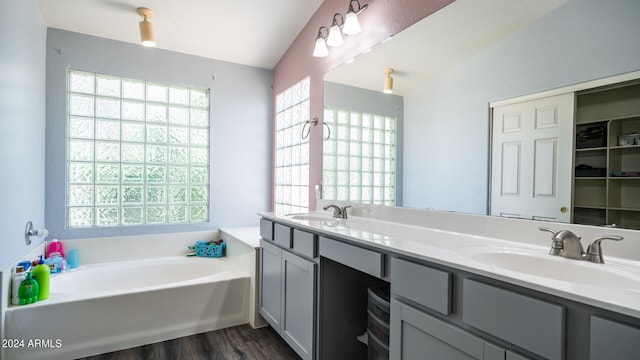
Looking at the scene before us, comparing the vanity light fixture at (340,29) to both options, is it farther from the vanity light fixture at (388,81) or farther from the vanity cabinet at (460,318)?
the vanity cabinet at (460,318)

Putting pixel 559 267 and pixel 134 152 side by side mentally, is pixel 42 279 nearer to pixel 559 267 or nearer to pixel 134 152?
pixel 134 152

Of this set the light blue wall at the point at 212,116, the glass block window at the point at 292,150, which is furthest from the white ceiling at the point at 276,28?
the glass block window at the point at 292,150

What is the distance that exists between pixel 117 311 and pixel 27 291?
1.74 ft

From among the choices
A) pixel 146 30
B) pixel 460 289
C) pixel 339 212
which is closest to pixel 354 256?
pixel 460 289

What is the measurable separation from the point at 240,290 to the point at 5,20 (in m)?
2.27

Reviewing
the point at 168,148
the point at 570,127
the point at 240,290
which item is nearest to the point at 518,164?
the point at 570,127

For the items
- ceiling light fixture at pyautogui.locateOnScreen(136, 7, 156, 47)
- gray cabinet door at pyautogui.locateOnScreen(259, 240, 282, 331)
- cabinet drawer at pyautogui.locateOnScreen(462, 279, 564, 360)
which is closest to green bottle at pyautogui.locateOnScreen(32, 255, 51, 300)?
gray cabinet door at pyautogui.locateOnScreen(259, 240, 282, 331)

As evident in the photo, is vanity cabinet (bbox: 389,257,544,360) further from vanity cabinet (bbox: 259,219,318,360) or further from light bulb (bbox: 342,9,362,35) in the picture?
light bulb (bbox: 342,9,362,35)

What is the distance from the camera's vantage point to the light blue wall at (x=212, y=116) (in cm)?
276

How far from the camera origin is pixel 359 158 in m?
2.40

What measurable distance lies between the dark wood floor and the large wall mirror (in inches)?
52.6

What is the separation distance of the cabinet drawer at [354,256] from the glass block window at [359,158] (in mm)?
603

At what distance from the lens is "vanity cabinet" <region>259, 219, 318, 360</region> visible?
1806 millimetres

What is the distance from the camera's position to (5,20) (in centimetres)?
184
